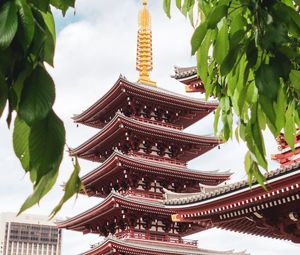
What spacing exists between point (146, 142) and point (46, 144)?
1048 inches

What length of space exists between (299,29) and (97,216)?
26.0m

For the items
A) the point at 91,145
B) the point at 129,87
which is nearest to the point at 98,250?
the point at 91,145

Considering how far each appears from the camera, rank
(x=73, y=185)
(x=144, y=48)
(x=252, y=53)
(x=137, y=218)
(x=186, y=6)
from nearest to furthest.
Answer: (x=73, y=185) → (x=252, y=53) → (x=186, y=6) → (x=137, y=218) → (x=144, y=48)

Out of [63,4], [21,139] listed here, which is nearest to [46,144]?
Answer: [21,139]

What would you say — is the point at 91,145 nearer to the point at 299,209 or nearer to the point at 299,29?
the point at 299,209

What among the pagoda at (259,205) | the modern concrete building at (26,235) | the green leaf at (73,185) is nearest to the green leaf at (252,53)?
the green leaf at (73,185)

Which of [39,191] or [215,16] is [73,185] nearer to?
[39,191]

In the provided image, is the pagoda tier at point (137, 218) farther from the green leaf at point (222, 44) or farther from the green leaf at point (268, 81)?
the green leaf at point (268, 81)

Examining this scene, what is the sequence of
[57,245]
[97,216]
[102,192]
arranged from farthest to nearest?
[57,245], [102,192], [97,216]

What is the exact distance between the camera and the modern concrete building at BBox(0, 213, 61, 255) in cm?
13350

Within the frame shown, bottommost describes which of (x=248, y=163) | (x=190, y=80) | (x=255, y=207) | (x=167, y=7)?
(x=248, y=163)

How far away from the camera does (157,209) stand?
25188 mm

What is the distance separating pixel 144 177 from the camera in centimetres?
2677

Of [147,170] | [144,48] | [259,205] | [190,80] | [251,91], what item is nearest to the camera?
[251,91]
